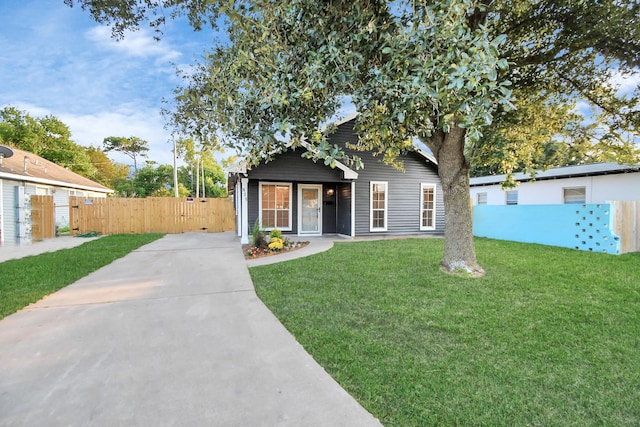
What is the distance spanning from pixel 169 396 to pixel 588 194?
1580 cm

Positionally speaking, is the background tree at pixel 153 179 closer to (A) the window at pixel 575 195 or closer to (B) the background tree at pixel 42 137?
(B) the background tree at pixel 42 137

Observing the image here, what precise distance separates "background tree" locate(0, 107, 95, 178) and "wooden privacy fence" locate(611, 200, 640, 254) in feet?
102

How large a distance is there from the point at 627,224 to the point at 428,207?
601cm

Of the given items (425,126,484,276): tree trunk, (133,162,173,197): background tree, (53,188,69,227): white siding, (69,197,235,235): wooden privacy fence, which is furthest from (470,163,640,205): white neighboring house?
(133,162,173,197): background tree

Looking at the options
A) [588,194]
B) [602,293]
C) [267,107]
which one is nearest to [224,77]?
[267,107]

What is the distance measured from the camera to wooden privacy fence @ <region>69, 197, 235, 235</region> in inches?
523

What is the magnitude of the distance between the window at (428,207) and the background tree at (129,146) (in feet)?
103

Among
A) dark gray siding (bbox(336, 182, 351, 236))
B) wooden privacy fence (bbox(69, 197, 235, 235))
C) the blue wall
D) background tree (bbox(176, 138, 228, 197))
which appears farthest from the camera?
background tree (bbox(176, 138, 228, 197))

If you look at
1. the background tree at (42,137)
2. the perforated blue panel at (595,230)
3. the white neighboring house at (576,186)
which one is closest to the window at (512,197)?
the white neighboring house at (576,186)

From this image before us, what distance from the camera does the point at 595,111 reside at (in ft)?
24.2

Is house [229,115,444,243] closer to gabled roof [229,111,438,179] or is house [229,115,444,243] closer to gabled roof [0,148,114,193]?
gabled roof [229,111,438,179]

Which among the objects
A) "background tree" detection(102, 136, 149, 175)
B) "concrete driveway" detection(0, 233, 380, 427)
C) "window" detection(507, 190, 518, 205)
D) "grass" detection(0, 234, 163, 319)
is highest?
"background tree" detection(102, 136, 149, 175)

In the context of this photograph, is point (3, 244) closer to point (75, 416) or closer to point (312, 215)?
point (312, 215)

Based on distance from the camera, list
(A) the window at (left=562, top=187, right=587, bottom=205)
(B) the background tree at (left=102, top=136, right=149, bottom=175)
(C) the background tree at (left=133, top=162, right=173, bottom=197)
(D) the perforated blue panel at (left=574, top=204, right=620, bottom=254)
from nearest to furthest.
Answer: (D) the perforated blue panel at (left=574, top=204, right=620, bottom=254), (A) the window at (left=562, top=187, right=587, bottom=205), (C) the background tree at (left=133, top=162, right=173, bottom=197), (B) the background tree at (left=102, top=136, right=149, bottom=175)
